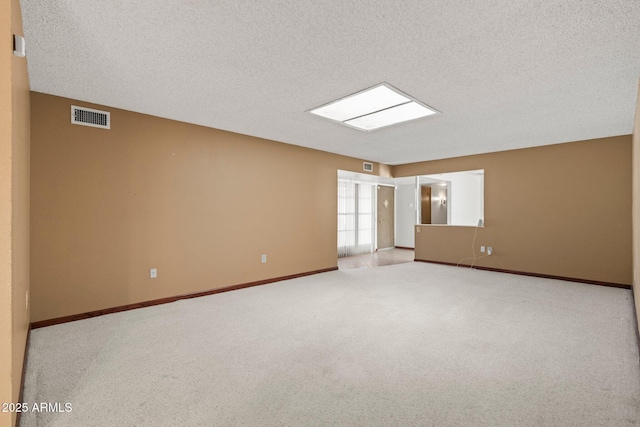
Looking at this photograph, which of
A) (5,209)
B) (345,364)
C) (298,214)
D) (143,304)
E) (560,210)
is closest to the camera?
(5,209)

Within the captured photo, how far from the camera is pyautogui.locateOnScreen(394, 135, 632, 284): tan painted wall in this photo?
15.5 feet

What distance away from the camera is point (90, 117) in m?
3.41

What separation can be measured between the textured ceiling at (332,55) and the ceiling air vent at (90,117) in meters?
0.14

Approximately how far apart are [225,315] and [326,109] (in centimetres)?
271

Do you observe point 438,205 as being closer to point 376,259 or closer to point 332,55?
point 376,259

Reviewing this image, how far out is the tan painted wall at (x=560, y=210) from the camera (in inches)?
A: 186

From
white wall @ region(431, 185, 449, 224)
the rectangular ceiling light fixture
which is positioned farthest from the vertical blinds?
the rectangular ceiling light fixture

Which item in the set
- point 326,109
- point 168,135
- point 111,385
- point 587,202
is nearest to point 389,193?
point 587,202

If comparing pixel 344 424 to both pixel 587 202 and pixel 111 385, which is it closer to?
pixel 111 385

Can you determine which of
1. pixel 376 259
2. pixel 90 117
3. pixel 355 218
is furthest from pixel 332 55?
pixel 355 218

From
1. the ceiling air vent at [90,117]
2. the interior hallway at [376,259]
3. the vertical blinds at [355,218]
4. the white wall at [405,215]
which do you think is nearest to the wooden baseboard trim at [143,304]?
the interior hallway at [376,259]

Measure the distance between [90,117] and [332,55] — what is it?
2.93m

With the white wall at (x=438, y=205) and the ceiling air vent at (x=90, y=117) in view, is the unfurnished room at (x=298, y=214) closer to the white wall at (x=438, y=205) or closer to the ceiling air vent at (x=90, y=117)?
the ceiling air vent at (x=90, y=117)

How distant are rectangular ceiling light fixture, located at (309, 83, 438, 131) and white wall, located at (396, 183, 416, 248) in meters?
5.44
